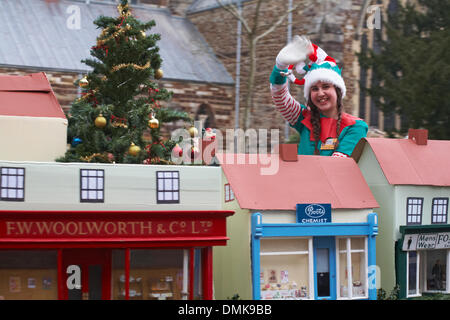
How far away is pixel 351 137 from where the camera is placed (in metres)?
17.6

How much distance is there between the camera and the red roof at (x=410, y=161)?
55.3ft

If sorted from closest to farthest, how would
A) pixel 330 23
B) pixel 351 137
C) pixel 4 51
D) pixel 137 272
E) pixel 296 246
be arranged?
pixel 137 272 < pixel 296 246 < pixel 351 137 < pixel 4 51 < pixel 330 23

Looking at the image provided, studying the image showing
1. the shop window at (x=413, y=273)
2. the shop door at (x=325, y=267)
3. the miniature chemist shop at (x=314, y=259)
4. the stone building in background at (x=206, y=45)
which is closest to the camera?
the miniature chemist shop at (x=314, y=259)

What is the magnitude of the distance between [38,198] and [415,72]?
1536 cm

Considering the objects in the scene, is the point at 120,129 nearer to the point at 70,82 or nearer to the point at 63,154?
the point at 63,154

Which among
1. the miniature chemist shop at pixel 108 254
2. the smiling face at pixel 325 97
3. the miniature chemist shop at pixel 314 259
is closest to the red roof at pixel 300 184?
the miniature chemist shop at pixel 314 259

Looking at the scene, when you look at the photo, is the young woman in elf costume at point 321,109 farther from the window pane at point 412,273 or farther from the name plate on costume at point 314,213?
the window pane at point 412,273

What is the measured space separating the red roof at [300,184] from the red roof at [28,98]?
314 cm

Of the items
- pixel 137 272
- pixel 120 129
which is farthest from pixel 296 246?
pixel 120 129

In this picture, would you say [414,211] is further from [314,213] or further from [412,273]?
[314,213]

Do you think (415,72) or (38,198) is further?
(415,72)

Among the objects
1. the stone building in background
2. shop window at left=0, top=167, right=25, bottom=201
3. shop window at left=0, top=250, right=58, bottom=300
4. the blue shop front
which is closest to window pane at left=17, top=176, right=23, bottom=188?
shop window at left=0, top=167, right=25, bottom=201

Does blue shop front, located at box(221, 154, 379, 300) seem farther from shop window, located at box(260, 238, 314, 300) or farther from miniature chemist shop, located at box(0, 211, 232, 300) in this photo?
miniature chemist shop, located at box(0, 211, 232, 300)

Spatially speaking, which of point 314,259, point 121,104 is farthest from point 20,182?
point 314,259
